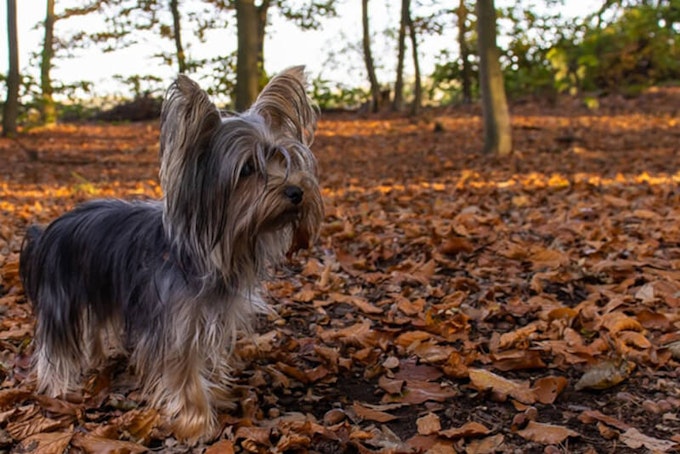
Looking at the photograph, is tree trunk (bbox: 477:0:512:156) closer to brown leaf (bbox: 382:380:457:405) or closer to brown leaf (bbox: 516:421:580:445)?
brown leaf (bbox: 382:380:457:405)

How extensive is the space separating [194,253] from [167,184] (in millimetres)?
358

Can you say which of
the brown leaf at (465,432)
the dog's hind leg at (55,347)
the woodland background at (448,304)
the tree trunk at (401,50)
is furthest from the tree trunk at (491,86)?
the dog's hind leg at (55,347)

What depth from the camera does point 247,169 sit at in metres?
3.27

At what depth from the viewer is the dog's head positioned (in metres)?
3.22

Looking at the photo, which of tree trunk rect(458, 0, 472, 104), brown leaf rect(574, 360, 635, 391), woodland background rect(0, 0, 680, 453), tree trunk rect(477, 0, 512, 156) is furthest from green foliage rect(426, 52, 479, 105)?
brown leaf rect(574, 360, 635, 391)

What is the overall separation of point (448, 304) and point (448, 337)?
554mm

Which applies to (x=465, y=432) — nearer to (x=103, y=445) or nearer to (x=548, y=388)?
(x=548, y=388)

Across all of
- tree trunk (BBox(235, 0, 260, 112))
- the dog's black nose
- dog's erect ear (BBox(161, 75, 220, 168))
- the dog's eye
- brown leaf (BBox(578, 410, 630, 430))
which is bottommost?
brown leaf (BBox(578, 410, 630, 430))

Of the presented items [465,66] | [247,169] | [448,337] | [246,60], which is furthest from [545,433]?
[465,66]

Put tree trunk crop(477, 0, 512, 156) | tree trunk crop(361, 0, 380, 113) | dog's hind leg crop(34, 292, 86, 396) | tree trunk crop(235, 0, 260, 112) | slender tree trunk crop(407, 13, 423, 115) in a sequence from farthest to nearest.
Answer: tree trunk crop(361, 0, 380, 113)
slender tree trunk crop(407, 13, 423, 115)
tree trunk crop(477, 0, 512, 156)
tree trunk crop(235, 0, 260, 112)
dog's hind leg crop(34, 292, 86, 396)

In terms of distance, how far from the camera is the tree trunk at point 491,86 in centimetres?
1163

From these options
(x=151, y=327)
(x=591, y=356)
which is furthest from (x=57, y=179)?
(x=591, y=356)

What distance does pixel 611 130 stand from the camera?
14.7 m

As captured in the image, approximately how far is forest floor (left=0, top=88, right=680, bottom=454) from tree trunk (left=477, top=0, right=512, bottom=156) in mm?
2321
